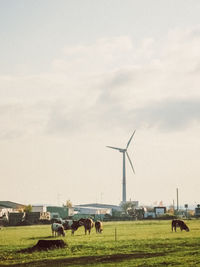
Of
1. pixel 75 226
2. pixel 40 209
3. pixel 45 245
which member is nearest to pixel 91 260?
pixel 45 245

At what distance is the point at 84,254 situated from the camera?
30.2 metres

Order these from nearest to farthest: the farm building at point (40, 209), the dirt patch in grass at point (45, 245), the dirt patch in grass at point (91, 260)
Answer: the dirt patch in grass at point (91, 260), the dirt patch in grass at point (45, 245), the farm building at point (40, 209)

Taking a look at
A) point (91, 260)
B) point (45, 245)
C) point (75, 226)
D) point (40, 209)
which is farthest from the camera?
point (40, 209)

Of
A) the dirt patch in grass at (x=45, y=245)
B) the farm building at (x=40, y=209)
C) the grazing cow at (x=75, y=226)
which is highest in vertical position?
the farm building at (x=40, y=209)

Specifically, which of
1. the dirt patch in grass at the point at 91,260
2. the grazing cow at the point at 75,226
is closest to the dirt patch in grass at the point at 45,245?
the dirt patch in grass at the point at 91,260

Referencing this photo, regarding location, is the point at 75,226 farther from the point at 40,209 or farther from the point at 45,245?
the point at 40,209

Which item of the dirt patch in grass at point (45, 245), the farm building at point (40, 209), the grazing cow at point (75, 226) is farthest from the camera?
the farm building at point (40, 209)

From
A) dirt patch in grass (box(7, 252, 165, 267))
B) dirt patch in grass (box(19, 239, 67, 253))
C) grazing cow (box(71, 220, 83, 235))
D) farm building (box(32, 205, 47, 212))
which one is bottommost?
dirt patch in grass (box(7, 252, 165, 267))

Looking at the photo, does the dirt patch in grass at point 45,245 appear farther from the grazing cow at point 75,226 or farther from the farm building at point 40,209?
the farm building at point 40,209

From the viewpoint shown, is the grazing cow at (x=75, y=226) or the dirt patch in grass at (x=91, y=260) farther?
the grazing cow at (x=75, y=226)

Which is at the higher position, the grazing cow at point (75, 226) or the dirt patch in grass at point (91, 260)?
the grazing cow at point (75, 226)

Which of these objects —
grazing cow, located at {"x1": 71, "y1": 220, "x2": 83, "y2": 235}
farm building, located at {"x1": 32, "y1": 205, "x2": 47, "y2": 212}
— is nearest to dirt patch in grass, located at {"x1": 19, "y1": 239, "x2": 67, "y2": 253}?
grazing cow, located at {"x1": 71, "y1": 220, "x2": 83, "y2": 235}

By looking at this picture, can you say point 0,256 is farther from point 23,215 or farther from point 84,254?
point 23,215

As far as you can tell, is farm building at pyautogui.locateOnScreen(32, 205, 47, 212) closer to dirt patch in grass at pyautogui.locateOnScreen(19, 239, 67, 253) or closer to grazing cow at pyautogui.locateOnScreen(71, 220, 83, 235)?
grazing cow at pyautogui.locateOnScreen(71, 220, 83, 235)
